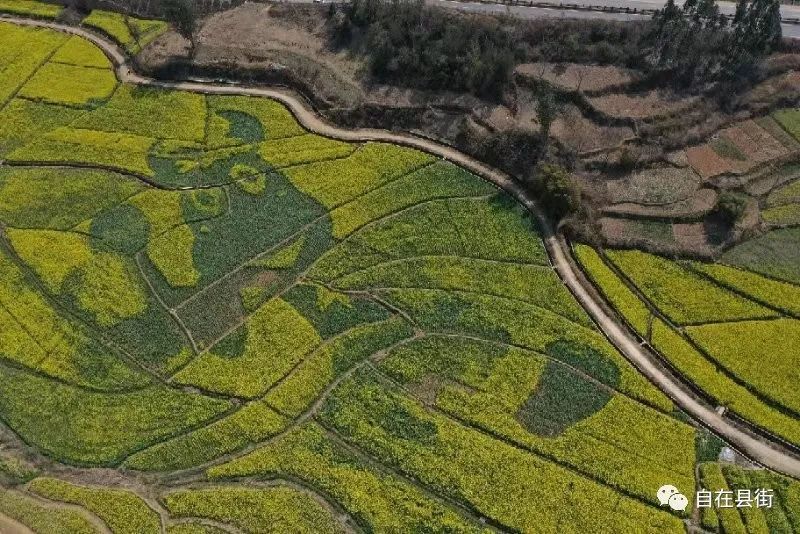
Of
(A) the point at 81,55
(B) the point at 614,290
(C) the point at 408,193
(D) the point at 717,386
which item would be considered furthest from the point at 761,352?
(A) the point at 81,55

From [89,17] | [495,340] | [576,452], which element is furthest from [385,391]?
[89,17]

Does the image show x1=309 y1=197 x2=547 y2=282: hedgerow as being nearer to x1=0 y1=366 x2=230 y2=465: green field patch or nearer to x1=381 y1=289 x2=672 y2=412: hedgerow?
x1=381 y1=289 x2=672 y2=412: hedgerow

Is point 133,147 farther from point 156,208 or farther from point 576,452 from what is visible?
point 576,452

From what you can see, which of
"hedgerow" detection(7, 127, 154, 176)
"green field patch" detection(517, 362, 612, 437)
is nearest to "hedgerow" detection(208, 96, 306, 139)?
"hedgerow" detection(7, 127, 154, 176)

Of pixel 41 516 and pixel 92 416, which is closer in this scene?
pixel 41 516

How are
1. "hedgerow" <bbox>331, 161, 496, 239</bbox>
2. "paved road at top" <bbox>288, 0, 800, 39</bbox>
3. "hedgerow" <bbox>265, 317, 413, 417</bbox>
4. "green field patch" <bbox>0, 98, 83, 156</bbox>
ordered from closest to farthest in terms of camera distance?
"hedgerow" <bbox>265, 317, 413, 417</bbox>
"hedgerow" <bbox>331, 161, 496, 239</bbox>
"green field patch" <bbox>0, 98, 83, 156</bbox>
"paved road at top" <bbox>288, 0, 800, 39</bbox>

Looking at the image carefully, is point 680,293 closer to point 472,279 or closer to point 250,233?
point 472,279
